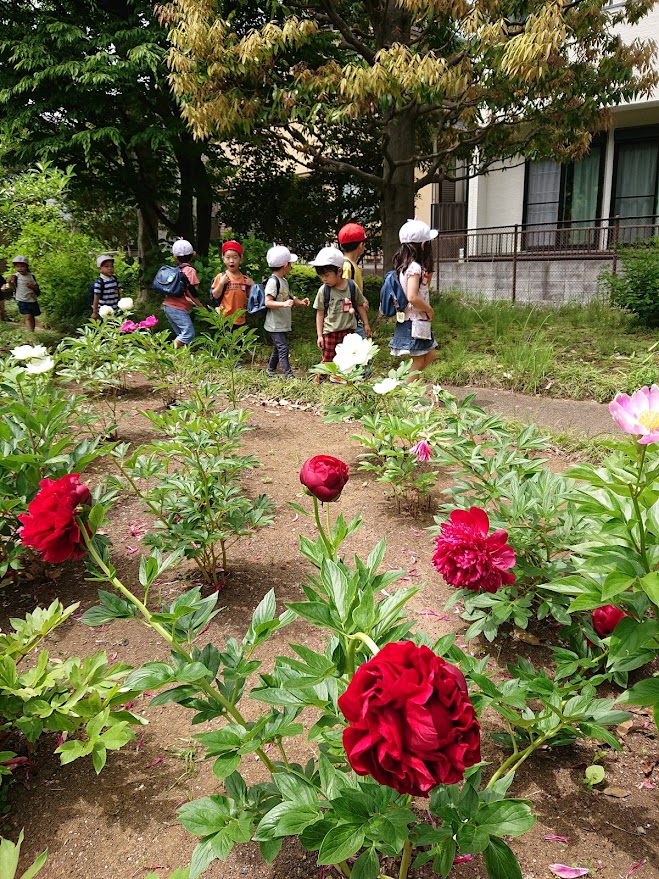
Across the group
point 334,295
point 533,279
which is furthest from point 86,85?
point 533,279

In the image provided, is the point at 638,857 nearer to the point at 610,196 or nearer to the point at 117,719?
the point at 117,719

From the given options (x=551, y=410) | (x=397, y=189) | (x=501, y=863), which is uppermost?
(x=397, y=189)

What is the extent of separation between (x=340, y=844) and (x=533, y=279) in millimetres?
13987

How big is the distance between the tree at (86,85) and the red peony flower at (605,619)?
359 inches

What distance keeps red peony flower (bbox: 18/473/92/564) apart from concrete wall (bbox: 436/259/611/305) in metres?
11.5

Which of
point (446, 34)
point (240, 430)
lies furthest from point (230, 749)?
point (446, 34)

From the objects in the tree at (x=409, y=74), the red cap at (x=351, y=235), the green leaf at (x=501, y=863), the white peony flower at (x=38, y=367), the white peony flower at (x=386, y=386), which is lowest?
the green leaf at (x=501, y=863)

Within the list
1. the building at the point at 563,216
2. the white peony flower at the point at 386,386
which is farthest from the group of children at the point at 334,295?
the building at the point at 563,216

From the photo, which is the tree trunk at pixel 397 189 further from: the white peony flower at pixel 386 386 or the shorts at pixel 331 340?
the white peony flower at pixel 386 386

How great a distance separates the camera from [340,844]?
917mm

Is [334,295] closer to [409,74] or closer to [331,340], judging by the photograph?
[331,340]

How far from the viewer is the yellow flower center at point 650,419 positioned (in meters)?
1.06

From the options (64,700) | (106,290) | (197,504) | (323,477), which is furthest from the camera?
(106,290)

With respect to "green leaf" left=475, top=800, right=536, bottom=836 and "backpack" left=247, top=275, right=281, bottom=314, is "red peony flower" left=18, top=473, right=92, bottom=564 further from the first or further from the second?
"backpack" left=247, top=275, right=281, bottom=314
